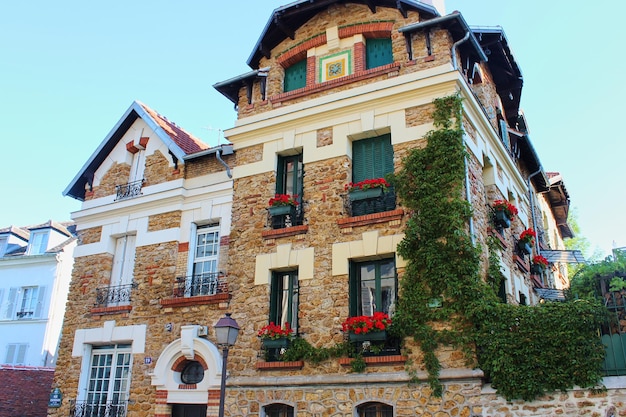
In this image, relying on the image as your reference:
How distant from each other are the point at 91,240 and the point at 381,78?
8434 mm

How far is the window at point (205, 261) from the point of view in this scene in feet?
41.7

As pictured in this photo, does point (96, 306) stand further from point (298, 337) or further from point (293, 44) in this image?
point (293, 44)

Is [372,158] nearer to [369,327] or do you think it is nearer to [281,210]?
[281,210]

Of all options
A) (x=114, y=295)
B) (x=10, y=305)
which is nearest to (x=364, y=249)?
(x=114, y=295)

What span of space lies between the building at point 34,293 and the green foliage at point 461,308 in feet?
56.6

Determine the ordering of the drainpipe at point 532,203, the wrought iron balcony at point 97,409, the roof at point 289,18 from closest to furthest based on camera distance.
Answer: the roof at point 289,18 < the wrought iron balcony at point 97,409 < the drainpipe at point 532,203

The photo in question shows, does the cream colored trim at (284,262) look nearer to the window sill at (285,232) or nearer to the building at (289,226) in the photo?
the building at (289,226)

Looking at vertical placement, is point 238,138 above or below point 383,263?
above

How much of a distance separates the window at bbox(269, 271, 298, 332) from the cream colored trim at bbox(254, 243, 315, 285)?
0.70ft

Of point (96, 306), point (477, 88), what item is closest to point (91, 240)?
point (96, 306)

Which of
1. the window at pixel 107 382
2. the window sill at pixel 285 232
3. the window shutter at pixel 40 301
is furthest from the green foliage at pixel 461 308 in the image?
the window shutter at pixel 40 301

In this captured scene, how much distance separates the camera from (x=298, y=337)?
35.6 ft

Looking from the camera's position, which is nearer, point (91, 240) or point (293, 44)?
point (293, 44)

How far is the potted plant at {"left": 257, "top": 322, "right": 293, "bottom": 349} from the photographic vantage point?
424 inches
